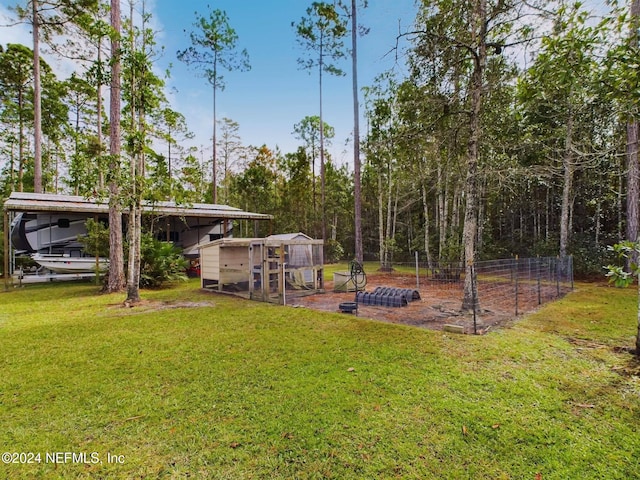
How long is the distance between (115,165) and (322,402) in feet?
25.9

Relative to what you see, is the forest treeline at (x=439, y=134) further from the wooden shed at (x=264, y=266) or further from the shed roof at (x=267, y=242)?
the wooden shed at (x=264, y=266)

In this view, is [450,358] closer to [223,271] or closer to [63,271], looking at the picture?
[223,271]

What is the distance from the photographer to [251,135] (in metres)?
25.5

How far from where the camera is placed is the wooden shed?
26.8ft

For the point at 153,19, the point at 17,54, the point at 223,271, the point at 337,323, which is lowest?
the point at 337,323

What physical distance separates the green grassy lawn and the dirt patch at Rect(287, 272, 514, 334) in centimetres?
51

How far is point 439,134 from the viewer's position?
7062 mm

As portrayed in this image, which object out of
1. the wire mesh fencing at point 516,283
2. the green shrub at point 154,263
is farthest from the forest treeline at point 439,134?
the green shrub at point 154,263

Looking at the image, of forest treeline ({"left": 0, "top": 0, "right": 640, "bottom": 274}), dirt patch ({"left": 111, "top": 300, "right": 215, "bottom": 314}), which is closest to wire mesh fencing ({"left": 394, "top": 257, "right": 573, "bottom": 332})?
forest treeline ({"left": 0, "top": 0, "right": 640, "bottom": 274})

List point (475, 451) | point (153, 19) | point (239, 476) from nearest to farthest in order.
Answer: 1. point (239, 476)
2. point (475, 451)
3. point (153, 19)

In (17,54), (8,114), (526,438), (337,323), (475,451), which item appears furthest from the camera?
(8,114)

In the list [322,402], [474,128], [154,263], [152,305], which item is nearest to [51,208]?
[154,263]

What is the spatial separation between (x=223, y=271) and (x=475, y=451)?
27.4 ft

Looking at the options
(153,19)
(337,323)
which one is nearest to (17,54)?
(153,19)
